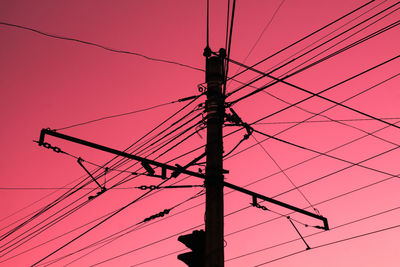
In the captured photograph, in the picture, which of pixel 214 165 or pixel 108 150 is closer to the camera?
pixel 108 150

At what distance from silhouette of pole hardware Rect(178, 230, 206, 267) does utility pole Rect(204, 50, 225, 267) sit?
Answer: 9 centimetres

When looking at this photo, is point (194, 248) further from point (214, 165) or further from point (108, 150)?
point (108, 150)

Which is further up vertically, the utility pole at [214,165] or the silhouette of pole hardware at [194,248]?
the utility pole at [214,165]

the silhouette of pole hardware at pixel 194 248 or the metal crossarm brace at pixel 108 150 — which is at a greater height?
the metal crossarm brace at pixel 108 150

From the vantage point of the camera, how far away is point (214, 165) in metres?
8.20

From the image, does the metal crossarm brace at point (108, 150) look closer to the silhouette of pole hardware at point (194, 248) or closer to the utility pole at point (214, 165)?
the utility pole at point (214, 165)

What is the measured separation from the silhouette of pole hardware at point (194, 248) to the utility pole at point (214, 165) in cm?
9

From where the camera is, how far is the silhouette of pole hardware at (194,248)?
24.0 feet

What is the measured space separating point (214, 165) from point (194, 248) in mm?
1593

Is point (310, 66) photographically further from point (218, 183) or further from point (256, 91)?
point (218, 183)

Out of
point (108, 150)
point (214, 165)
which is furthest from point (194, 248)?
point (108, 150)

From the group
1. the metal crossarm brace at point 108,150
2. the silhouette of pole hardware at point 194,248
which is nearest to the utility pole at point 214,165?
the silhouette of pole hardware at point 194,248

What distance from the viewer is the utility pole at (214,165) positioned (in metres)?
7.34

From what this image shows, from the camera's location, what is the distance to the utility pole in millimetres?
7344
